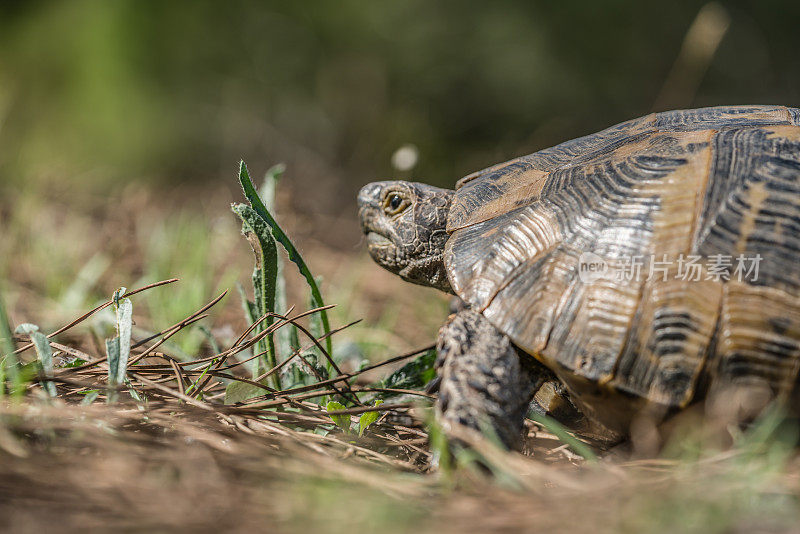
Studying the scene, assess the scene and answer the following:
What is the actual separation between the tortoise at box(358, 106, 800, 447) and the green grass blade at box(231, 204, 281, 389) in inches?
23.8

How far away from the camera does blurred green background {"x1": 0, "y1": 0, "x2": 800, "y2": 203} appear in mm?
6496

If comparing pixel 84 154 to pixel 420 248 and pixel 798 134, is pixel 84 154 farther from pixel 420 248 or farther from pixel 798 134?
pixel 798 134

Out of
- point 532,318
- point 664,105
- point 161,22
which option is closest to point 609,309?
point 532,318

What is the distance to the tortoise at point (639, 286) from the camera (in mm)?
1670

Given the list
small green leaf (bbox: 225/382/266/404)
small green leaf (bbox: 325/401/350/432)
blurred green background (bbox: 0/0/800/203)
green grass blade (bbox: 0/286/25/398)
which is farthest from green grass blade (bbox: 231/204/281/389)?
blurred green background (bbox: 0/0/800/203)

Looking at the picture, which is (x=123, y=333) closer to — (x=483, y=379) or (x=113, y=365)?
(x=113, y=365)

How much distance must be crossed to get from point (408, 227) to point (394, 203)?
0.44ft

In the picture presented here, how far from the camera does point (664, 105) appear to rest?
20.4 feet

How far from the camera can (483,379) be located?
171 cm

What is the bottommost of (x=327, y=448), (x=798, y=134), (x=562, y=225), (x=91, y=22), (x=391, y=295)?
(x=327, y=448)

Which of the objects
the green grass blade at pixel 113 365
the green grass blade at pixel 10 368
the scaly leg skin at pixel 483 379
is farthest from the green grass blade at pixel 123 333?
the scaly leg skin at pixel 483 379

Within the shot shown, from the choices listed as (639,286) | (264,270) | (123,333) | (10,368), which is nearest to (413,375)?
(264,270)

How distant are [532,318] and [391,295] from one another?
2344 mm

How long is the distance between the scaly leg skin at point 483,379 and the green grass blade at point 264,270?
0.64 m
